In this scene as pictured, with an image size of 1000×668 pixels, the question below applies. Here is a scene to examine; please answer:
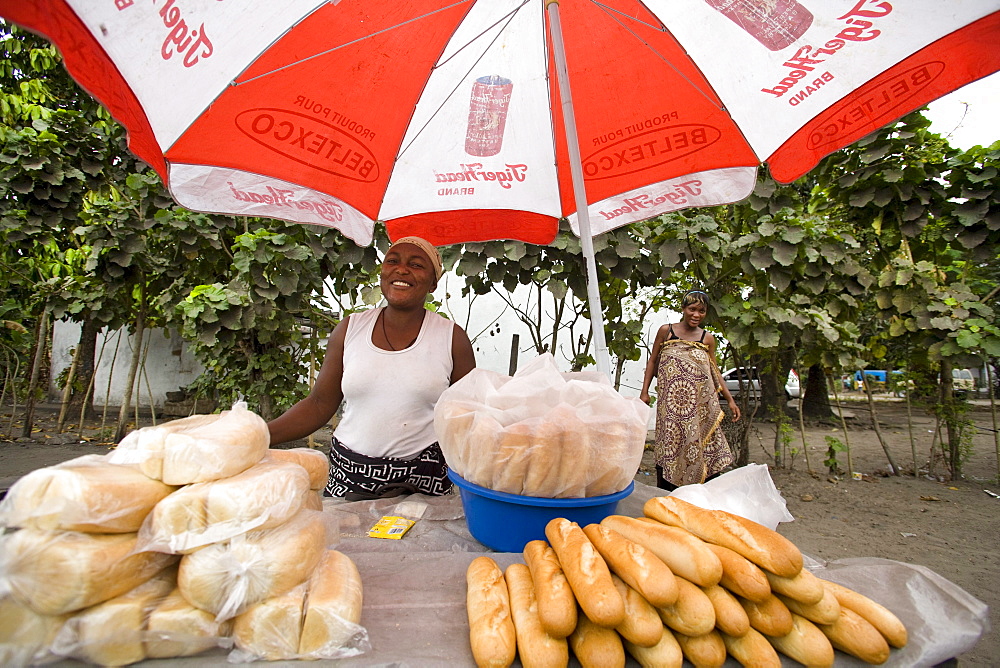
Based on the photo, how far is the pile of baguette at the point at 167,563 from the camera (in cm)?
86

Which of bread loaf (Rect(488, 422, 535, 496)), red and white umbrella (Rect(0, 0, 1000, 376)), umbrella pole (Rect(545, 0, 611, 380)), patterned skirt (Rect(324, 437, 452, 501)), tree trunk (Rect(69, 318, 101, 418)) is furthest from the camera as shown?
tree trunk (Rect(69, 318, 101, 418))

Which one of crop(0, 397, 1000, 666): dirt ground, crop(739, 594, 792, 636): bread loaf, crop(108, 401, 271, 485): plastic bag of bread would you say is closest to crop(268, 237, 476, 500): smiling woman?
crop(108, 401, 271, 485): plastic bag of bread

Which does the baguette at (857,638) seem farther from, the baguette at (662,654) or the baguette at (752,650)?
the baguette at (662,654)

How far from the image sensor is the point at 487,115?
2330mm

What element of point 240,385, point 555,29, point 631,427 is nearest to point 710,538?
point 631,427

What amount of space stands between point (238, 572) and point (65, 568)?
0.91 ft

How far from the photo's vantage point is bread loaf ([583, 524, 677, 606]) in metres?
0.98

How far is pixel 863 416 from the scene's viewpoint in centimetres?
1264

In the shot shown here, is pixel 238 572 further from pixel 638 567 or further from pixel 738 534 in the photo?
pixel 738 534

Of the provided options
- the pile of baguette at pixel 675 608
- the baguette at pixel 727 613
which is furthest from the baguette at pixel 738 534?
the baguette at pixel 727 613

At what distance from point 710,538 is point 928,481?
267 inches

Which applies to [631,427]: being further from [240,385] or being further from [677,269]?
[240,385]

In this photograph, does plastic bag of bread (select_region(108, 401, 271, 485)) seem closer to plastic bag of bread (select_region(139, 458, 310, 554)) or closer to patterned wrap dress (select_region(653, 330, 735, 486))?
plastic bag of bread (select_region(139, 458, 310, 554))

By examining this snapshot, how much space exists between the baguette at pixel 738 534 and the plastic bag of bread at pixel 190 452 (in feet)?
3.44
